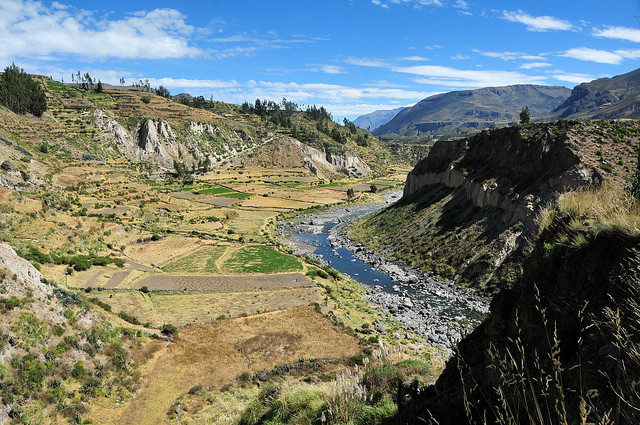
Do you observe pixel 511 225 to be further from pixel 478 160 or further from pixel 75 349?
pixel 75 349

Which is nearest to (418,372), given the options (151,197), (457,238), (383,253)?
(457,238)

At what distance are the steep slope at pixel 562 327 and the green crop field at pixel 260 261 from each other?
3971cm

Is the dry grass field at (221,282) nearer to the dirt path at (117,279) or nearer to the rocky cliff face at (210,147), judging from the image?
the dirt path at (117,279)

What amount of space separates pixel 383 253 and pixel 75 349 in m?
40.6

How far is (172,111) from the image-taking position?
165125mm

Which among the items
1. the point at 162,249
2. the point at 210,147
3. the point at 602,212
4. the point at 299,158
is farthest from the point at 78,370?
the point at 299,158

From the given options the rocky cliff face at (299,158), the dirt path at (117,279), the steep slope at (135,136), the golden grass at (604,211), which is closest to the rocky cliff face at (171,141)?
the steep slope at (135,136)

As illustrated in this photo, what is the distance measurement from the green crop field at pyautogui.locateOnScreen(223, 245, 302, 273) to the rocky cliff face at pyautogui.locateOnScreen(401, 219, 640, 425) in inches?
1553

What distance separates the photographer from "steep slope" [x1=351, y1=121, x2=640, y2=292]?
36406mm

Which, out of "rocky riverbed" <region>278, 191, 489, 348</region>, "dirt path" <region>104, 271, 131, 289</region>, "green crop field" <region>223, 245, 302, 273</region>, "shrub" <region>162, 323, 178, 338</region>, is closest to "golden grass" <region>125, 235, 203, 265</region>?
"dirt path" <region>104, 271, 131, 289</region>

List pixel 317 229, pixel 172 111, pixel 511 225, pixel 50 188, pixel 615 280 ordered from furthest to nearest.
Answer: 1. pixel 172 111
2. pixel 317 229
3. pixel 50 188
4. pixel 511 225
5. pixel 615 280

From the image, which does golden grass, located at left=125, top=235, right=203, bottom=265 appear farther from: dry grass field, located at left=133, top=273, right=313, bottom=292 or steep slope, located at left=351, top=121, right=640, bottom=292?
steep slope, located at left=351, top=121, right=640, bottom=292

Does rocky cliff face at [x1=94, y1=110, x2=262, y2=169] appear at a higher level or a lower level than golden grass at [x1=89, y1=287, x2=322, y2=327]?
higher

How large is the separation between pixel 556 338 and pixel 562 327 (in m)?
1.70
